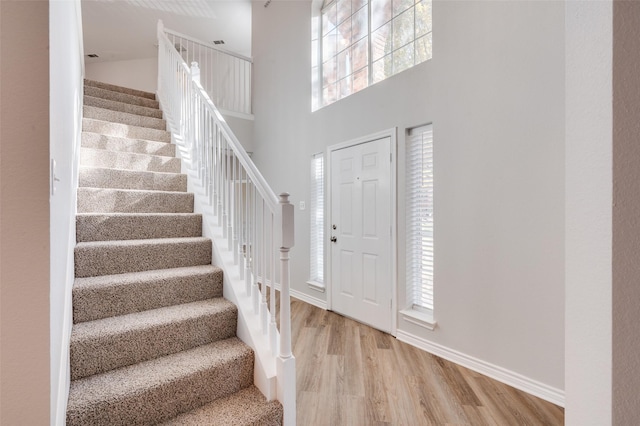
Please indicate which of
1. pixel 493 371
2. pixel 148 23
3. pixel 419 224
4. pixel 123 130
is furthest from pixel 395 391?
pixel 148 23

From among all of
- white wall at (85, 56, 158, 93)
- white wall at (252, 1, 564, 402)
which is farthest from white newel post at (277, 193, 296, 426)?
white wall at (85, 56, 158, 93)

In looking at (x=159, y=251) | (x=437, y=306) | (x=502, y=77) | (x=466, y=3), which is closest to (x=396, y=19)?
(x=466, y=3)

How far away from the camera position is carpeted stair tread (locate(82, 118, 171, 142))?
2891mm

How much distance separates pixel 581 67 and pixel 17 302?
4.49ft

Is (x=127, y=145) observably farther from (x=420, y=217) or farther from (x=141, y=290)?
(x=420, y=217)

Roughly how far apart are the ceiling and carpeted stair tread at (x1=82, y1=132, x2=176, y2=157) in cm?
337

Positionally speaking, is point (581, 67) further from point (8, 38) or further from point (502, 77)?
point (502, 77)

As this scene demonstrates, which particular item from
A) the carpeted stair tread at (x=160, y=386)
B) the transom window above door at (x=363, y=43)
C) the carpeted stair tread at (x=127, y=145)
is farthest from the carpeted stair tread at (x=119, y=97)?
the carpeted stair tread at (x=160, y=386)

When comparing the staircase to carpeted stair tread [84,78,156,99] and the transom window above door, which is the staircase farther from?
the transom window above door

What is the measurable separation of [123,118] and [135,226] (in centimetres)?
166

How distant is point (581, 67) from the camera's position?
2.31 feet

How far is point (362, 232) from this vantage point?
3293mm

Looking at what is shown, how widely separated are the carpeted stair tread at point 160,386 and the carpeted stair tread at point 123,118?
265cm

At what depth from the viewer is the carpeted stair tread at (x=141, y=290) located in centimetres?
163
